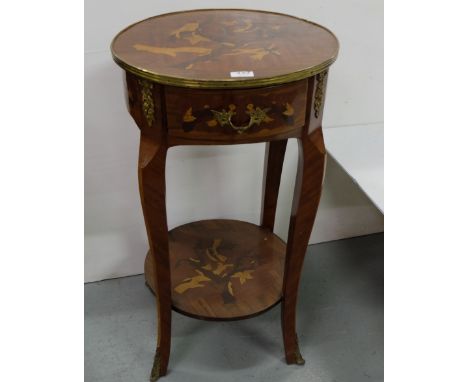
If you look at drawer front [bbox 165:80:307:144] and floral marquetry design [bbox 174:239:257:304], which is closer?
drawer front [bbox 165:80:307:144]

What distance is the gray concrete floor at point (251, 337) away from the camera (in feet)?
4.96

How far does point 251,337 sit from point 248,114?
32.1 inches

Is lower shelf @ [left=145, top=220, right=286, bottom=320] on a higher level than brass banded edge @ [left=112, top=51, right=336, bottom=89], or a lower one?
lower

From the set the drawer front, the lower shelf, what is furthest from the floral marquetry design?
the drawer front

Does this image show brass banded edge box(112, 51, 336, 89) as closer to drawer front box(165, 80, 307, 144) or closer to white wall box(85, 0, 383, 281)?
drawer front box(165, 80, 307, 144)

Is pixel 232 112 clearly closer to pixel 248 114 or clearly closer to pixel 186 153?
pixel 248 114

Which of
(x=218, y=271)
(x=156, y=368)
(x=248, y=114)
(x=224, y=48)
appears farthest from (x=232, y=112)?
(x=156, y=368)

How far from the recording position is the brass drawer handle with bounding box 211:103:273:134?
3.48ft

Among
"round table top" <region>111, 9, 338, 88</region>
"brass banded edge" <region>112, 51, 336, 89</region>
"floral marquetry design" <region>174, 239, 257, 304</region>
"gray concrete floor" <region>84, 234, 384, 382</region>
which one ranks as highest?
"round table top" <region>111, 9, 338, 88</region>

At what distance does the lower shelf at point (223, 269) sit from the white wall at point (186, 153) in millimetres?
109

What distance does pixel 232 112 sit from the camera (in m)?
1.06

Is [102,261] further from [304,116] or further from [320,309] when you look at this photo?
[304,116]

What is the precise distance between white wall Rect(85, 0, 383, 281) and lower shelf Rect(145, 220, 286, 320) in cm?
11

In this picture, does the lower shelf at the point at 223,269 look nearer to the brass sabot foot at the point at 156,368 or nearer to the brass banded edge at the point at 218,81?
the brass sabot foot at the point at 156,368
